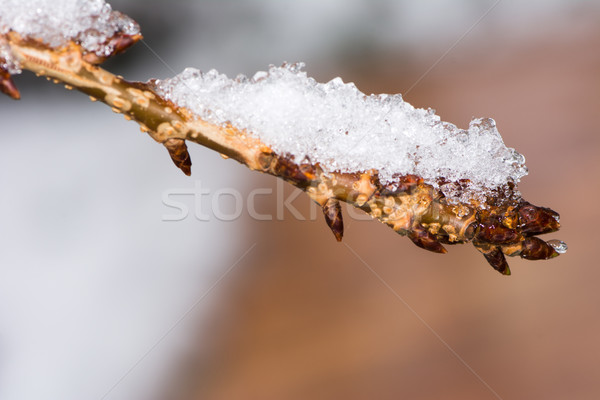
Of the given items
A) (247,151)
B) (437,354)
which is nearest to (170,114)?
(247,151)

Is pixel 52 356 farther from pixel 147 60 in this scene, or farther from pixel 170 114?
pixel 170 114

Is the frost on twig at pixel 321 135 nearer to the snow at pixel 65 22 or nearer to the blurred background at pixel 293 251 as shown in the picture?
the snow at pixel 65 22

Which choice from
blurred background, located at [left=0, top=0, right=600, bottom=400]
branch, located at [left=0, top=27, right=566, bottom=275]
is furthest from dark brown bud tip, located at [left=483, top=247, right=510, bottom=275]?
blurred background, located at [left=0, top=0, right=600, bottom=400]

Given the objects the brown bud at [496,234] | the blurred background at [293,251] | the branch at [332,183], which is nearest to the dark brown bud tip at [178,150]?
the branch at [332,183]

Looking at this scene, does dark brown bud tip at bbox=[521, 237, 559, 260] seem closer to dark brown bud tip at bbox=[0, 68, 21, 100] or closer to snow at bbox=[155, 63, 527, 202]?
snow at bbox=[155, 63, 527, 202]

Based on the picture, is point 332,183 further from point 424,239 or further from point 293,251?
point 293,251
